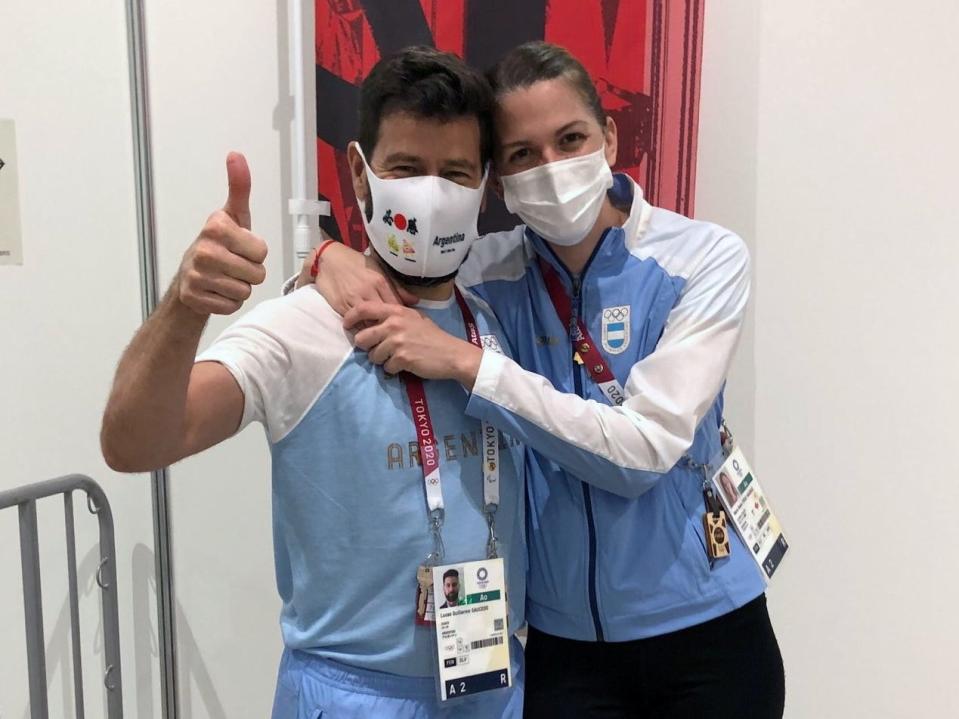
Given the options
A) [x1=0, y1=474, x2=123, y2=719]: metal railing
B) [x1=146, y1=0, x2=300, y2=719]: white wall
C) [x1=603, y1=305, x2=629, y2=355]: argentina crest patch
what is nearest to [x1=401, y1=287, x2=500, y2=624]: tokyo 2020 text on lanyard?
[x1=603, y1=305, x2=629, y2=355]: argentina crest patch

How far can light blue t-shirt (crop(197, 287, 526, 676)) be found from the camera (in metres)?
1.03

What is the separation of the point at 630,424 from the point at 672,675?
0.47 metres

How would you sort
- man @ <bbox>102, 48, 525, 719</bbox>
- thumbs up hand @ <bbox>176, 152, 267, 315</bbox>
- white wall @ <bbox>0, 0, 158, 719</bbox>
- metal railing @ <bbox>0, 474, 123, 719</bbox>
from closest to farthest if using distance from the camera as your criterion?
thumbs up hand @ <bbox>176, 152, 267, 315</bbox>, man @ <bbox>102, 48, 525, 719</bbox>, metal railing @ <bbox>0, 474, 123, 719</bbox>, white wall @ <bbox>0, 0, 158, 719</bbox>

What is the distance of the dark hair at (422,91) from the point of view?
110 cm

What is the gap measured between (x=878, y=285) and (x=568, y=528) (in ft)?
3.71

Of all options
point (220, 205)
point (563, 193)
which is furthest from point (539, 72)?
point (220, 205)

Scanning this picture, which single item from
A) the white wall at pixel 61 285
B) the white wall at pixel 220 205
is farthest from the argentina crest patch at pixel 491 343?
the white wall at pixel 61 285

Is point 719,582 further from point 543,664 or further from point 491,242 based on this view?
point 491,242

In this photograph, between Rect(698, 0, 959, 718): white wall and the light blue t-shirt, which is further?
Rect(698, 0, 959, 718): white wall

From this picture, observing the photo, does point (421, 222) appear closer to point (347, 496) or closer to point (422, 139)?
point (422, 139)

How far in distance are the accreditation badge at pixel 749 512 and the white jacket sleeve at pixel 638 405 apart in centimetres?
20

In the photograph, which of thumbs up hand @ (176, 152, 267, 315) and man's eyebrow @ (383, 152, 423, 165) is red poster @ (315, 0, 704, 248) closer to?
man's eyebrow @ (383, 152, 423, 165)

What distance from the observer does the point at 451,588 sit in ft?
3.49

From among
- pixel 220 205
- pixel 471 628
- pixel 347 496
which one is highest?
pixel 220 205
